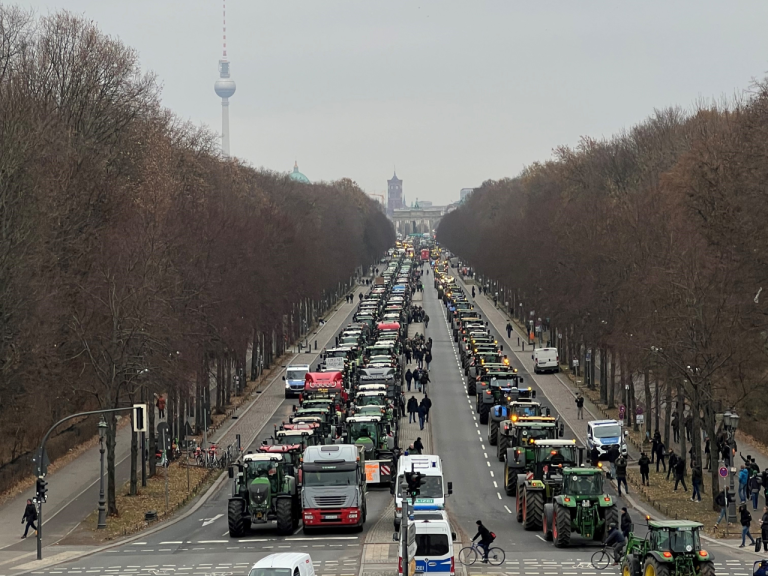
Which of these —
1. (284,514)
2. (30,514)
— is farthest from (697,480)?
(30,514)

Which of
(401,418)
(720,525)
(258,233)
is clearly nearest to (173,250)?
(401,418)

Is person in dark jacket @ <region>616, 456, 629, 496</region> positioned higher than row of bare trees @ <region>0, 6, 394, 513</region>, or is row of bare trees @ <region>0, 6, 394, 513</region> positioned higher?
row of bare trees @ <region>0, 6, 394, 513</region>

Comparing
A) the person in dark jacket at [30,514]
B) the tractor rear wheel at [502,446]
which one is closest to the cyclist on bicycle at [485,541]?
the person in dark jacket at [30,514]

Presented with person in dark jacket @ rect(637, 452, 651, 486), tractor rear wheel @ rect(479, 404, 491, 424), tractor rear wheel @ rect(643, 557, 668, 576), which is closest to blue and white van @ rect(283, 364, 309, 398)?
tractor rear wheel @ rect(479, 404, 491, 424)

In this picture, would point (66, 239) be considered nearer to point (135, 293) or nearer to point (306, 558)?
point (135, 293)

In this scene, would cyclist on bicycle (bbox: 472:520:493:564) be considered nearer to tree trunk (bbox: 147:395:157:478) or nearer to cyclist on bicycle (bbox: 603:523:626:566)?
cyclist on bicycle (bbox: 603:523:626:566)

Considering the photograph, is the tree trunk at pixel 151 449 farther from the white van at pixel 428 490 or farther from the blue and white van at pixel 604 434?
the blue and white van at pixel 604 434
